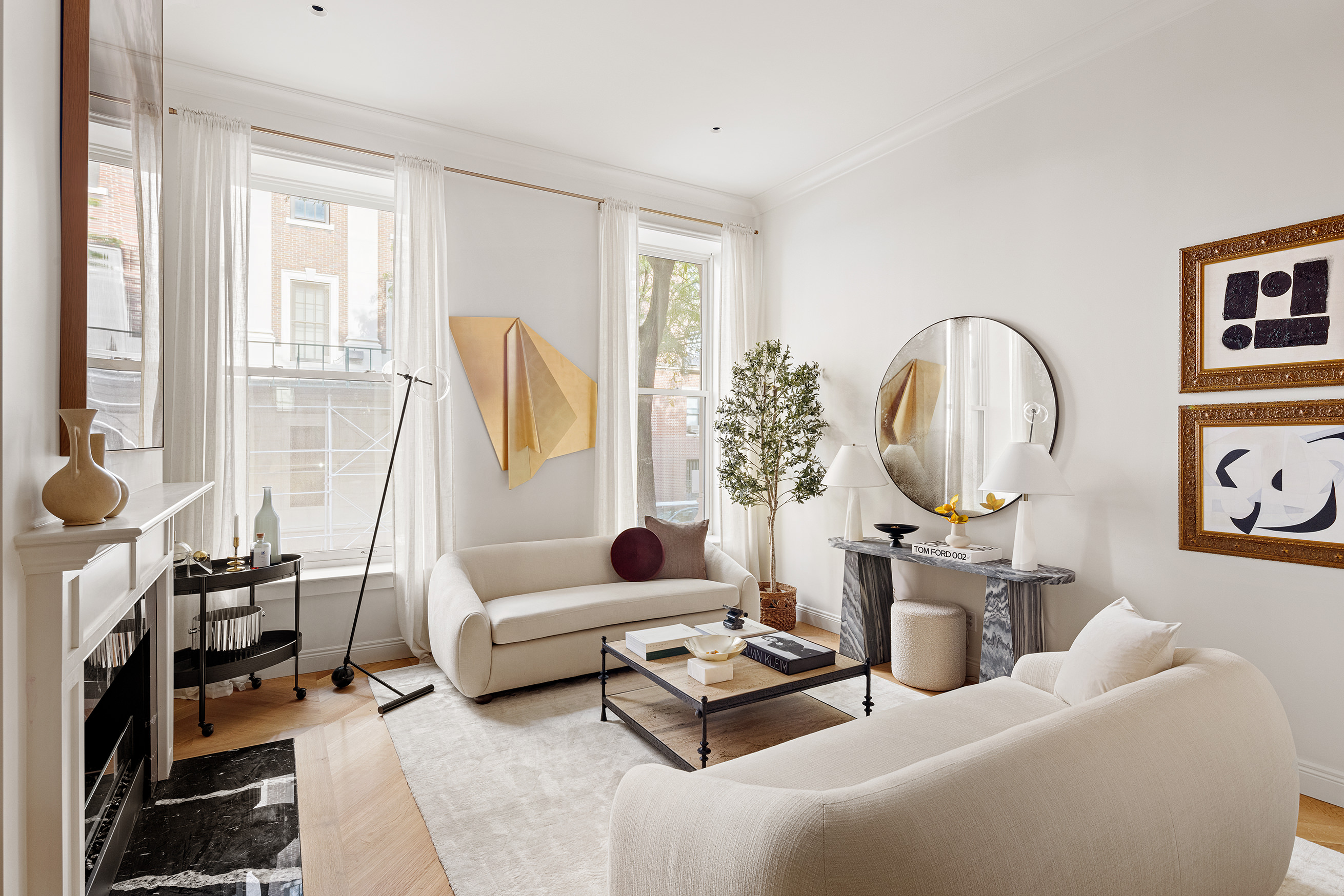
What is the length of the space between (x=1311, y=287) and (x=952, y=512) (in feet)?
5.37

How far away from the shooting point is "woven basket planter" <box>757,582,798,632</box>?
444 centimetres

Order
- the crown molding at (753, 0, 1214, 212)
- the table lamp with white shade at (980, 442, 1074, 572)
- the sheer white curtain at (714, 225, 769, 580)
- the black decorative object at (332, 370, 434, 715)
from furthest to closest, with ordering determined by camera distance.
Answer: the sheer white curtain at (714, 225, 769, 580) → the black decorative object at (332, 370, 434, 715) → the table lamp with white shade at (980, 442, 1074, 572) → the crown molding at (753, 0, 1214, 212)

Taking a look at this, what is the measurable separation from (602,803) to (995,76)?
3705 millimetres

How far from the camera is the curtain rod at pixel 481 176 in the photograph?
11.7ft

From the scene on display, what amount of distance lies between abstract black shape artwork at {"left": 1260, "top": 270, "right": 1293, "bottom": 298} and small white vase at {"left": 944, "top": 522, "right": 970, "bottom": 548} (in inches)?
60.3

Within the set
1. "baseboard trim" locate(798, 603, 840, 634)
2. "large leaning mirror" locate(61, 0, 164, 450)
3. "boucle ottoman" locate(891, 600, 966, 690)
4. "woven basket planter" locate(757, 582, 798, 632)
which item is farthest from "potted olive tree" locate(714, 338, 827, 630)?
"large leaning mirror" locate(61, 0, 164, 450)

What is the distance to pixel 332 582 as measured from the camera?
3.70 m

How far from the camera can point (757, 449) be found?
4.71m

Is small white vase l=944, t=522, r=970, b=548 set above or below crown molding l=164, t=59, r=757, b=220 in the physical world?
below

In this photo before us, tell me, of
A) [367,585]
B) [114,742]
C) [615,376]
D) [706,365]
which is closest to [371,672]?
[367,585]

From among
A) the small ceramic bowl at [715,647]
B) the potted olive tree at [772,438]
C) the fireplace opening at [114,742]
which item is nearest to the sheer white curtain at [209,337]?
the fireplace opening at [114,742]

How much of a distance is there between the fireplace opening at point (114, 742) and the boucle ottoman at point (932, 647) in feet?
10.3

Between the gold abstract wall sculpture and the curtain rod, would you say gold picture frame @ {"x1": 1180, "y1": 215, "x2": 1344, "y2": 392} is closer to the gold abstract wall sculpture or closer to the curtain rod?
the curtain rod

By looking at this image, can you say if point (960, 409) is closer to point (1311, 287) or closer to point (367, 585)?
point (1311, 287)
